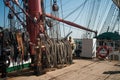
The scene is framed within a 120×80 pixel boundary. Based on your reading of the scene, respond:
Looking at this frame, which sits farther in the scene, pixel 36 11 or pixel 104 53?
pixel 104 53

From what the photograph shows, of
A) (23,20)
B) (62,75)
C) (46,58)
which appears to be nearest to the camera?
(62,75)

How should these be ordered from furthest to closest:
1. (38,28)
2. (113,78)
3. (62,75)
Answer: (38,28)
(62,75)
(113,78)

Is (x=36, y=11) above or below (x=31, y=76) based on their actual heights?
above

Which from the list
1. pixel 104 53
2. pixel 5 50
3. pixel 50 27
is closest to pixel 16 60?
pixel 5 50

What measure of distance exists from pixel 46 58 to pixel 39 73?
1210mm

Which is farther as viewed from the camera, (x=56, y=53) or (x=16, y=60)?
(x=56, y=53)

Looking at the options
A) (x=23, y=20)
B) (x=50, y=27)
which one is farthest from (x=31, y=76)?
(x=50, y=27)

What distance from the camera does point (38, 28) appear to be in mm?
11469

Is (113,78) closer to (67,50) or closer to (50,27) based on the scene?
(67,50)

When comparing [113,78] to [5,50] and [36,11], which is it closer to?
[5,50]

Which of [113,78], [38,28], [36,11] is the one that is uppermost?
[36,11]

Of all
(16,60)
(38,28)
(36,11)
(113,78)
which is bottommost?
(113,78)

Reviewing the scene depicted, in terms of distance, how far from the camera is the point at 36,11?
11.3 meters

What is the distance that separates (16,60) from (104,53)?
281 inches
